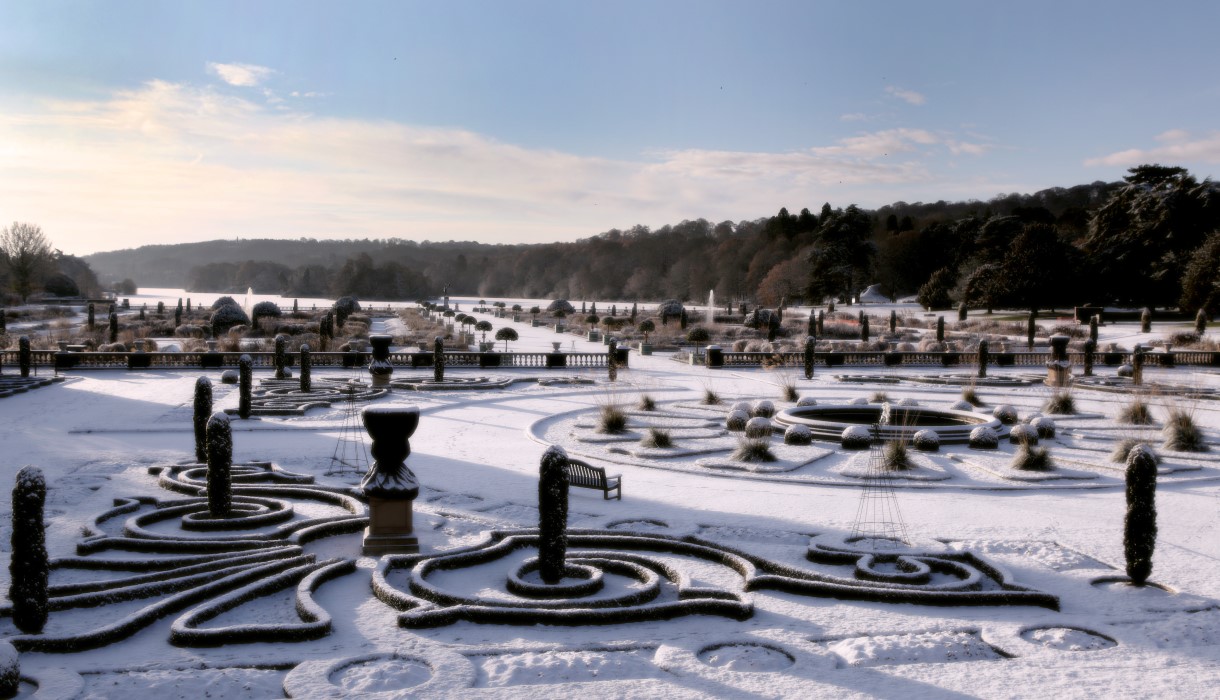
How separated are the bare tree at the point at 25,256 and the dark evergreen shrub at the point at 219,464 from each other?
272ft

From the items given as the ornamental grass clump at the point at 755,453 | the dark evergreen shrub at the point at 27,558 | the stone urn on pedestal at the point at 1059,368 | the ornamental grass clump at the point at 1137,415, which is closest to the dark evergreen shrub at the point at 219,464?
the dark evergreen shrub at the point at 27,558

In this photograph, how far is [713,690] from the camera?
20.4 ft

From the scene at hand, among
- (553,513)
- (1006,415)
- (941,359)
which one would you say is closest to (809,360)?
(941,359)

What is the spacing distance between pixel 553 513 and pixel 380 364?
55.7 feet

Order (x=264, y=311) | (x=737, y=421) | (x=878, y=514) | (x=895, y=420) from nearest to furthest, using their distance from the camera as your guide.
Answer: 1. (x=878, y=514)
2. (x=895, y=420)
3. (x=737, y=421)
4. (x=264, y=311)

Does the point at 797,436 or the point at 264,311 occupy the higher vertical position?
the point at 264,311

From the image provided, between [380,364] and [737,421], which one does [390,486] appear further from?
[380,364]

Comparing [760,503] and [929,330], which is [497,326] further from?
[760,503]

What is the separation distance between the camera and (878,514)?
11477 millimetres

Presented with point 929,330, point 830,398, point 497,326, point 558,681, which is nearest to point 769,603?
point 558,681

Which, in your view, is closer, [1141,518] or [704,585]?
[1141,518]

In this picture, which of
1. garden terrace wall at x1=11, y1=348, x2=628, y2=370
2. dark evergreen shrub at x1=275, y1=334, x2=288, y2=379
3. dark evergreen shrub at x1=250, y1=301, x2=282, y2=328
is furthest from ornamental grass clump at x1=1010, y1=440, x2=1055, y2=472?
dark evergreen shrub at x1=250, y1=301, x2=282, y2=328

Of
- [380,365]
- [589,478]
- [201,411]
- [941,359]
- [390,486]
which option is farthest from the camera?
[941,359]

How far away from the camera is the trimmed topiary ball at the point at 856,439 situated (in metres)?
15.8
